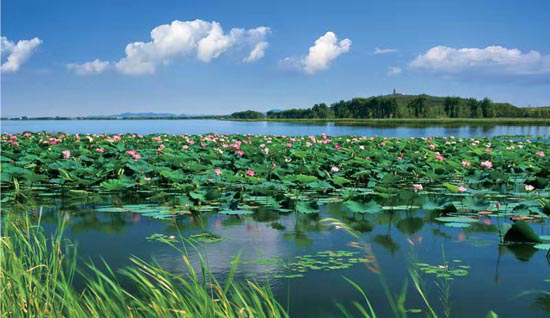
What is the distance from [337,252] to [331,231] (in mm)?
852

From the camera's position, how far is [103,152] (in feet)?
36.8

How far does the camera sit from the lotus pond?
11.8 feet

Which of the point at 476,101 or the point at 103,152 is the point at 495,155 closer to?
the point at 103,152

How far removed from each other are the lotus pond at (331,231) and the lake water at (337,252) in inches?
0.5

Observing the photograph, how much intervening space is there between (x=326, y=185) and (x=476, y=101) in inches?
4927

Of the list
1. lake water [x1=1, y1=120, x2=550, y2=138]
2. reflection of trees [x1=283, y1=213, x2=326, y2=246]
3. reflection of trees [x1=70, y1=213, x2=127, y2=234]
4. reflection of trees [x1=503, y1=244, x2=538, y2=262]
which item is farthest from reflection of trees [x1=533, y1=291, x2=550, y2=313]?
lake water [x1=1, y1=120, x2=550, y2=138]

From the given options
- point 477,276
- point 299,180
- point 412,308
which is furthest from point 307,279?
point 299,180

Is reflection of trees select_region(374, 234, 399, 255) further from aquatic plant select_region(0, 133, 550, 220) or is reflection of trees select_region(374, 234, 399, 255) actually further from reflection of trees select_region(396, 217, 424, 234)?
aquatic plant select_region(0, 133, 550, 220)

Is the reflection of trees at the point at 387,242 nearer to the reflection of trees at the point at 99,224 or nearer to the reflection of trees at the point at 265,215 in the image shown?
the reflection of trees at the point at 265,215

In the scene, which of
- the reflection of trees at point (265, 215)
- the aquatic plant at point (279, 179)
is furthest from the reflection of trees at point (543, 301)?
the reflection of trees at point (265, 215)

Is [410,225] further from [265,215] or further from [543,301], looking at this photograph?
[543,301]

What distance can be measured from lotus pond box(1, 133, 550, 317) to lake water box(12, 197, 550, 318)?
0.04 feet

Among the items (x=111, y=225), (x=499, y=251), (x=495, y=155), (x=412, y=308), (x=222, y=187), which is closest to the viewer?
(x=412, y=308)

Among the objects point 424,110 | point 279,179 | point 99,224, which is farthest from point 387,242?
point 424,110
